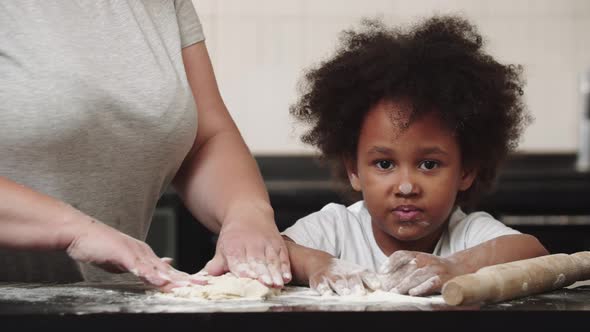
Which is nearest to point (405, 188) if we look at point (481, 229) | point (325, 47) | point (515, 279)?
point (481, 229)

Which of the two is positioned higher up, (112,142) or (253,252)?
(112,142)

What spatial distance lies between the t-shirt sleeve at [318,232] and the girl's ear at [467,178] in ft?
0.73

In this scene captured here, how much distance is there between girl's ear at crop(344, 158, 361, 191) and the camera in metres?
1.45

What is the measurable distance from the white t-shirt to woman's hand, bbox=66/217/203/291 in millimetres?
441

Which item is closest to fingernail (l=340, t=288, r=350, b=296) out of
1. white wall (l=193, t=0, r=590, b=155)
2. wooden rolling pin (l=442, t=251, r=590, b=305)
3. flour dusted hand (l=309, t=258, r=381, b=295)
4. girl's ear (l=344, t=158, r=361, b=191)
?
flour dusted hand (l=309, t=258, r=381, b=295)

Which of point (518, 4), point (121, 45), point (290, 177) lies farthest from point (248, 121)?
point (121, 45)

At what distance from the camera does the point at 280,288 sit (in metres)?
1.01

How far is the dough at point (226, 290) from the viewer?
91 cm

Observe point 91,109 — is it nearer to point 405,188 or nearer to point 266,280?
point 266,280

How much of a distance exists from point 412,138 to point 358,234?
0.70 ft

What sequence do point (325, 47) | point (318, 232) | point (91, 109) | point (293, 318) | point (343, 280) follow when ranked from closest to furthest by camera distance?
point (293, 318), point (343, 280), point (91, 109), point (318, 232), point (325, 47)

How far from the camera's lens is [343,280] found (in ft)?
3.35

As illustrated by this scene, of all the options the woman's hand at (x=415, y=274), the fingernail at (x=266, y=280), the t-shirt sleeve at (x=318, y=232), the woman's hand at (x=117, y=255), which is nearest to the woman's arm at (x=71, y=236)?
the woman's hand at (x=117, y=255)

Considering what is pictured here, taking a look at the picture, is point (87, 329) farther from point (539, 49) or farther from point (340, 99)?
point (539, 49)
